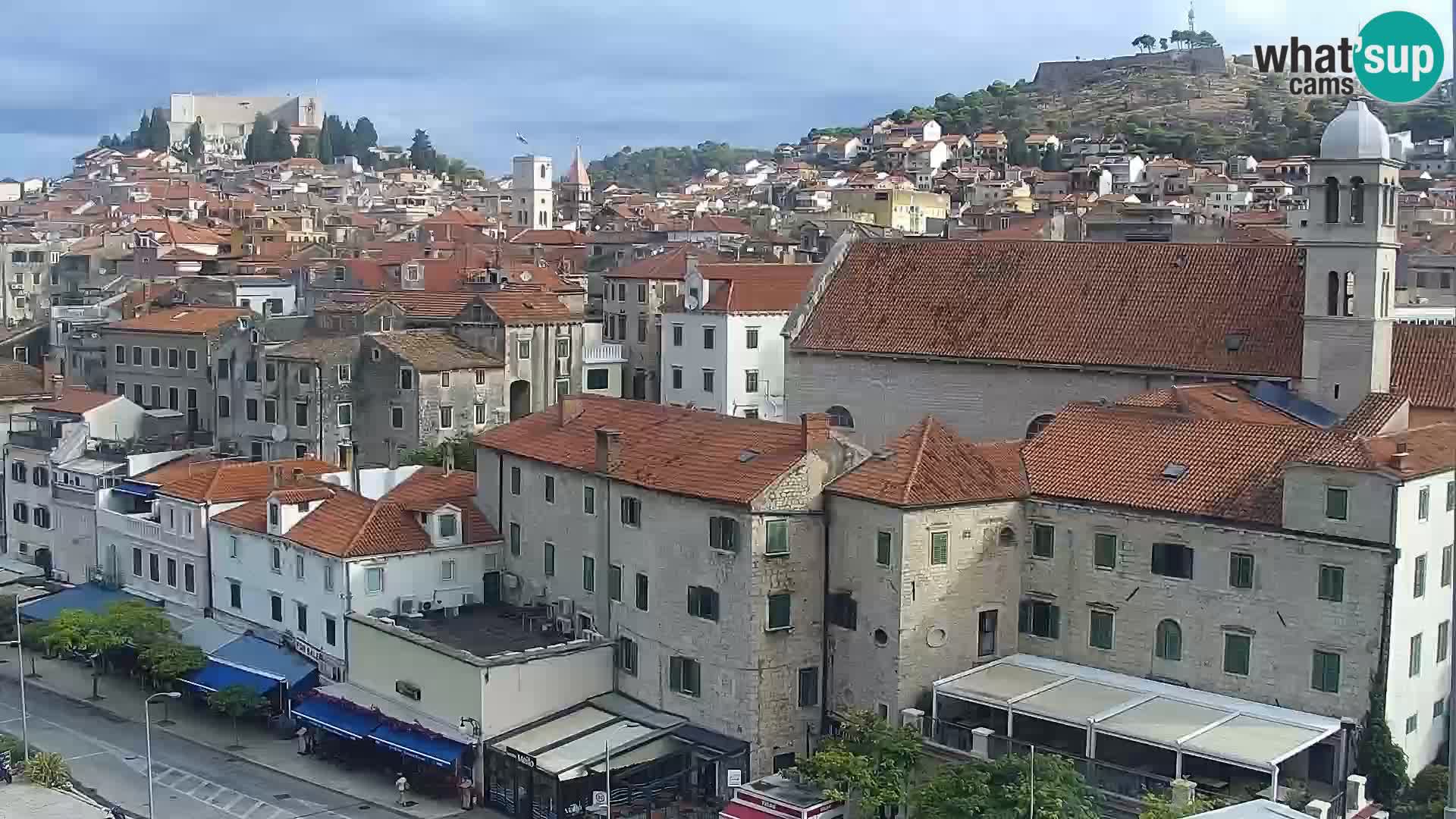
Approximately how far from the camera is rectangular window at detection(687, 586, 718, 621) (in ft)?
151

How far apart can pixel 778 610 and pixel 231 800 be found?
16.0 m

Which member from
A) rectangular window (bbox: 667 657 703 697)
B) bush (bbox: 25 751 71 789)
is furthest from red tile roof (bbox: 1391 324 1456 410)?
bush (bbox: 25 751 71 789)

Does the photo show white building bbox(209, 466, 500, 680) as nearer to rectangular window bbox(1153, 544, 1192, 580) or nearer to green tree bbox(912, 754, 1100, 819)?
Result: green tree bbox(912, 754, 1100, 819)

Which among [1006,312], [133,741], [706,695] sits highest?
[1006,312]

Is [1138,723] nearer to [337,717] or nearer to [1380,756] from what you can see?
[1380,756]

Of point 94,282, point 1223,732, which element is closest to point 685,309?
point 1223,732

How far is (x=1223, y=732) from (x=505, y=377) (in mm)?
44388

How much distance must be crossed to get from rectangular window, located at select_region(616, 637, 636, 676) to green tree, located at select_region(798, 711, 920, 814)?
7661mm

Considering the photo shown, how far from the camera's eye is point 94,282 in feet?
379

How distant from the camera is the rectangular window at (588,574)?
5093cm

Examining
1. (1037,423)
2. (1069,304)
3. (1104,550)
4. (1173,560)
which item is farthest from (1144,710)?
(1069,304)

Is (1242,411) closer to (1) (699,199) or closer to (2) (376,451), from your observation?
(2) (376,451)

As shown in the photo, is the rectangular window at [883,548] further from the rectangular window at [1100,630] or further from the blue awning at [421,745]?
the blue awning at [421,745]

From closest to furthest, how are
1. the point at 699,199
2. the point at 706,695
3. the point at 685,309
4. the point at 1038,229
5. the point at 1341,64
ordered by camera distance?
1. the point at 706,695
2. the point at 1341,64
3. the point at 685,309
4. the point at 1038,229
5. the point at 699,199
